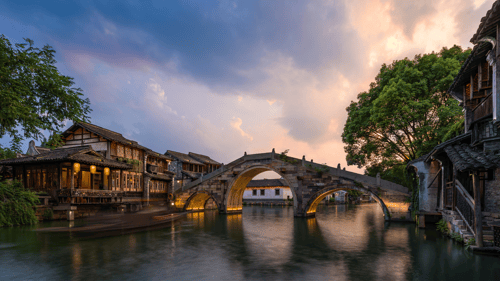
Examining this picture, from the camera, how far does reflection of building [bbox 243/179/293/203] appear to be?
162 ft

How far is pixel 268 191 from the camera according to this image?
5053 centimetres

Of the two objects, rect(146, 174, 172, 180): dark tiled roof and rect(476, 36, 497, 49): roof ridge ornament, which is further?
rect(146, 174, 172, 180): dark tiled roof

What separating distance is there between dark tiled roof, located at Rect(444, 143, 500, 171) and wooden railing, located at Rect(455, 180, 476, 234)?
1.43m

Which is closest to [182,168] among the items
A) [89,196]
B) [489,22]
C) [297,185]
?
[89,196]

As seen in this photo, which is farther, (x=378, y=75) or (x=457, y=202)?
(x=378, y=75)

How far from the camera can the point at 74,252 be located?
10.9 meters

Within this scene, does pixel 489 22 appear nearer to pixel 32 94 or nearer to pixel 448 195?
pixel 448 195

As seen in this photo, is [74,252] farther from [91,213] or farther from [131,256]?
[91,213]

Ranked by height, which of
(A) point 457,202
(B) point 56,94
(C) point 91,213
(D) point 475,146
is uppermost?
(B) point 56,94

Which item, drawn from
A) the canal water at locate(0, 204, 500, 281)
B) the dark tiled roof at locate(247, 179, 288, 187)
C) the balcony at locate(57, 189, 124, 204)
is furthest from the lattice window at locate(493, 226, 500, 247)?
the dark tiled roof at locate(247, 179, 288, 187)

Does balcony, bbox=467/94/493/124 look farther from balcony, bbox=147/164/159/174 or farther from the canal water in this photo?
balcony, bbox=147/164/159/174

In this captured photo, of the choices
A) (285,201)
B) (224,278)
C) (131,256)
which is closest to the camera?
(224,278)

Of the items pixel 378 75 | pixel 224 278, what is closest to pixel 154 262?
pixel 224 278

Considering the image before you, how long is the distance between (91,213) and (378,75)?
27.1 m
